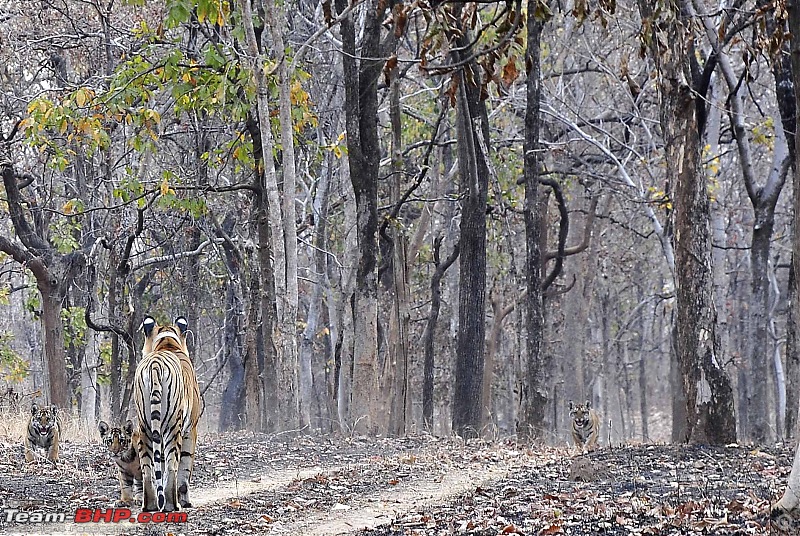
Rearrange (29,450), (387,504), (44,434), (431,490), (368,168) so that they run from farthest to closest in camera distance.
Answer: (368,168)
(29,450)
(44,434)
(431,490)
(387,504)

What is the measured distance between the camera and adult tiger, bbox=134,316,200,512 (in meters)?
8.89

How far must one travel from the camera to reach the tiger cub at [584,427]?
17.2 m

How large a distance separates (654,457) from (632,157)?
51.8 ft

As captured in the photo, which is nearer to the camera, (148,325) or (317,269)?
(148,325)

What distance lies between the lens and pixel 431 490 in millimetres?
11562

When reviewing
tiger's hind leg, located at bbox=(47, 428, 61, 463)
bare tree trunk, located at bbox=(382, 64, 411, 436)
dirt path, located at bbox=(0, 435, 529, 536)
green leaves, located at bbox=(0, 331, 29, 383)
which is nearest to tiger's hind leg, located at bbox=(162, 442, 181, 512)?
dirt path, located at bbox=(0, 435, 529, 536)

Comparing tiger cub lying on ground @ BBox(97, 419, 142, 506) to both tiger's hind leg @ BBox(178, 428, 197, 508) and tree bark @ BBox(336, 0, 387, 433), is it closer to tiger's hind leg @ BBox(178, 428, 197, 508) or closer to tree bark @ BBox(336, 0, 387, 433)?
tiger's hind leg @ BBox(178, 428, 197, 508)

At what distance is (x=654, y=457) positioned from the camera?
11.9 metres

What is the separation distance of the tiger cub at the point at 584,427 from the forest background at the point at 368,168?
29.5 inches

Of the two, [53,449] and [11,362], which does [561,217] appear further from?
[11,362]

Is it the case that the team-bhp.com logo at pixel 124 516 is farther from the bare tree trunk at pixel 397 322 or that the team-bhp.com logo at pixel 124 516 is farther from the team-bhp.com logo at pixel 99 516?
the bare tree trunk at pixel 397 322

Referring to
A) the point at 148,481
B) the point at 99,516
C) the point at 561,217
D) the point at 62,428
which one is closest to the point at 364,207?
the point at 62,428

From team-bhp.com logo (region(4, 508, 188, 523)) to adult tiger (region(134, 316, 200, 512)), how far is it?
0.48 feet

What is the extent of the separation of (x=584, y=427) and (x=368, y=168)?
19.2 feet
